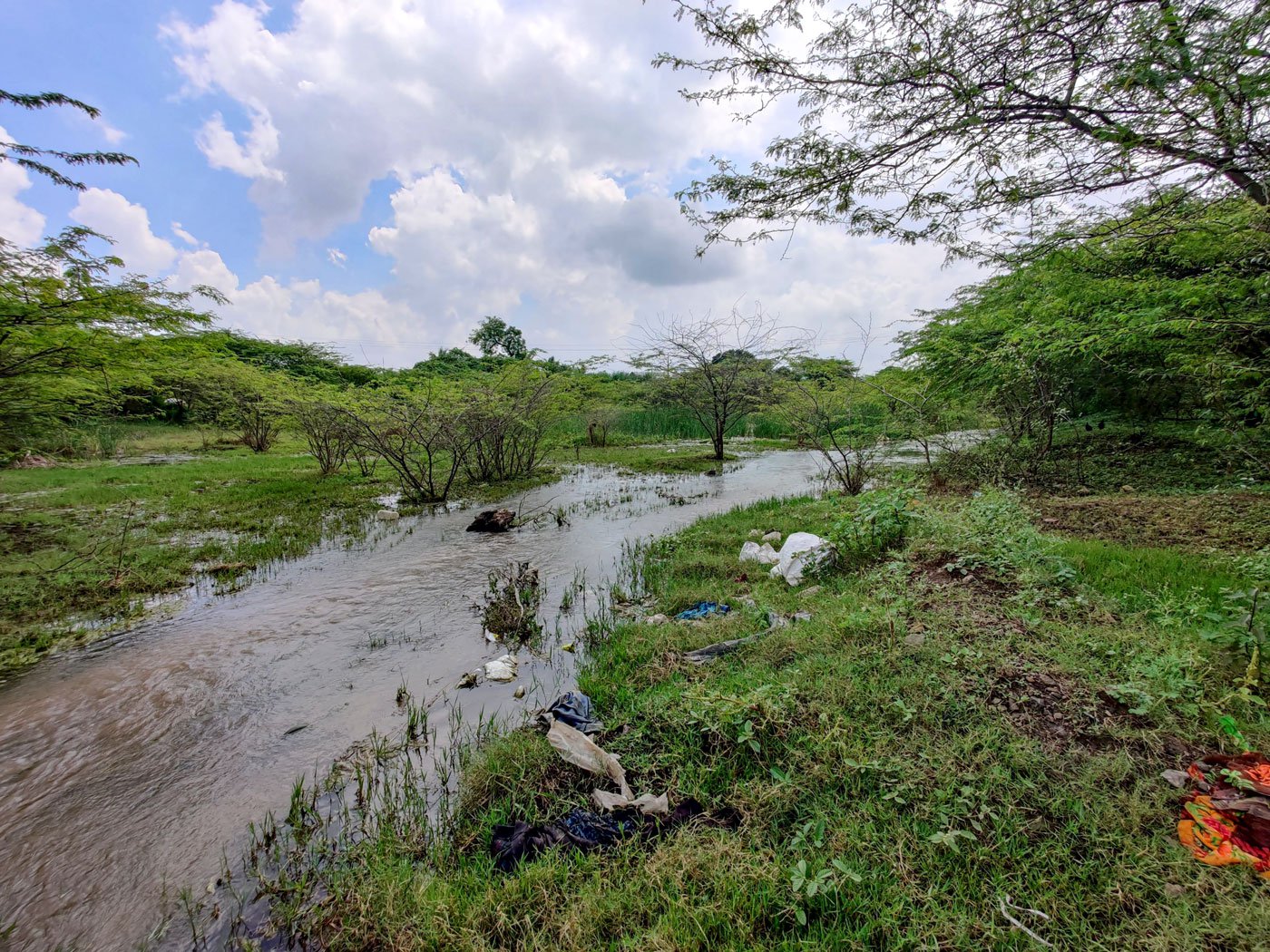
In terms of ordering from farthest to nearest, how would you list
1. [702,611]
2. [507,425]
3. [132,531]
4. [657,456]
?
[657,456], [507,425], [132,531], [702,611]

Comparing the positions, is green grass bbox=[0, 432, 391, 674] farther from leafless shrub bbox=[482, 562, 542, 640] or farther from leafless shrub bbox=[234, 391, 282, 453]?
leafless shrub bbox=[234, 391, 282, 453]

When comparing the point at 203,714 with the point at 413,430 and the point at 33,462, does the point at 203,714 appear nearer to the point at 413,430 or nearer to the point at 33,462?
the point at 413,430

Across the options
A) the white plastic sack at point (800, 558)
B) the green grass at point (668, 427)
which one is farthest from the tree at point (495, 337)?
the white plastic sack at point (800, 558)

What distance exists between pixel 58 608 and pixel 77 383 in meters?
3.56

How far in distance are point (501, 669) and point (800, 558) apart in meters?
3.38

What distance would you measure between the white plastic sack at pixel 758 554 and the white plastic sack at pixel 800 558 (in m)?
0.28

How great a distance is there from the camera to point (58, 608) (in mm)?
4988

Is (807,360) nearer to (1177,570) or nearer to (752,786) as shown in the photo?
(1177,570)

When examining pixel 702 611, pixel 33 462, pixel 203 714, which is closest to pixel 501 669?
pixel 702 611

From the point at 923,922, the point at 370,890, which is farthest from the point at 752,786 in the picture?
the point at 370,890

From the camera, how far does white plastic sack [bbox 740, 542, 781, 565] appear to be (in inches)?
238

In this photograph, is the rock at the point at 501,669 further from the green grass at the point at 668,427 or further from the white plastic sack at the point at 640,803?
the green grass at the point at 668,427

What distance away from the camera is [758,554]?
622 cm

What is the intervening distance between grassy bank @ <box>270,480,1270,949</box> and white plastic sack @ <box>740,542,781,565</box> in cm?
207
